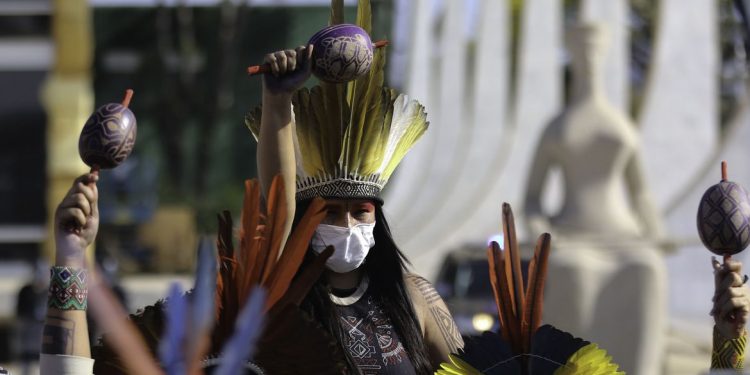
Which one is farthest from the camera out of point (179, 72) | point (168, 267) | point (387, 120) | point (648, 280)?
point (179, 72)

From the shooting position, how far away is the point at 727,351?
3838 millimetres

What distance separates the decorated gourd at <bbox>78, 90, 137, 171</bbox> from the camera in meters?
3.31

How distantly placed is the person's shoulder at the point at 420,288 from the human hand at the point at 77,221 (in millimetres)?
1048

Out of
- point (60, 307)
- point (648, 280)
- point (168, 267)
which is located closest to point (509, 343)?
point (60, 307)

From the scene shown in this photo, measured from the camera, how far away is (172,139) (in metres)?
37.7

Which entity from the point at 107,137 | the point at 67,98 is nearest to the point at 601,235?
the point at 107,137

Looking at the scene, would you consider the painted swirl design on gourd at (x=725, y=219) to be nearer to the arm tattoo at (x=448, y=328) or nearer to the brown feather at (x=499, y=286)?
the brown feather at (x=499, y=286)

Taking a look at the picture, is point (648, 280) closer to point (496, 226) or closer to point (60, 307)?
point (60, 307)

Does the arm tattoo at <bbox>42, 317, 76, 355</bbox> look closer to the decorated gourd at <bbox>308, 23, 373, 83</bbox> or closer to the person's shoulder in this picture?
the decorated gourd at <bbox>308, 23, 373, 83</bbox>

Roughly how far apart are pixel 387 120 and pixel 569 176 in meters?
6.64

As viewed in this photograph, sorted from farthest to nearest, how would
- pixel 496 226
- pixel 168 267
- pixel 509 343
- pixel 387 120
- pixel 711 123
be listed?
pixel 168 267 < pixel 496 226 < pixel 711 123 < pixel 387 120 < pixel 509 343

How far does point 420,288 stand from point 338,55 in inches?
36.3

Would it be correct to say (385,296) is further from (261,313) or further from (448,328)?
(261,313)

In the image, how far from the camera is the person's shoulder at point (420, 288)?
411cm
